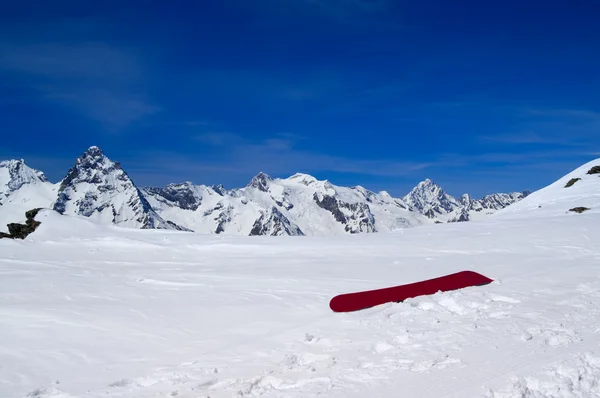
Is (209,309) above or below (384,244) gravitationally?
below

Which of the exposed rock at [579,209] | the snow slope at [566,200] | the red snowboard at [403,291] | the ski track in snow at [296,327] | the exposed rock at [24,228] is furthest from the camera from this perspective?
the snow slope at [566,200]

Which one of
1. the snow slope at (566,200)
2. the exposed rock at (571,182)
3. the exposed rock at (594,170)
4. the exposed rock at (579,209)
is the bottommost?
the exposed rock at (579,209)

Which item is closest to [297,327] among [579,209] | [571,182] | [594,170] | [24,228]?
[24,228]

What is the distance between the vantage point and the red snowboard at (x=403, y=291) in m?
8.78

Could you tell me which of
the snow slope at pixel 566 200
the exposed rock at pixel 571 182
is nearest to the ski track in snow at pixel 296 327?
the snow slope at pixel 566 200

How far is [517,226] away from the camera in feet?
61.6

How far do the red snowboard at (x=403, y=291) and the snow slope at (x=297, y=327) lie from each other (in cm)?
31

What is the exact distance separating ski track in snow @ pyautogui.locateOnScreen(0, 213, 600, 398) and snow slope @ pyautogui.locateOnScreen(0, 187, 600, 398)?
31 mm

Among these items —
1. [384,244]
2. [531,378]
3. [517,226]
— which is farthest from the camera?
[517,226]

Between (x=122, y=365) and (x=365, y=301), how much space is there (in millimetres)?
4725

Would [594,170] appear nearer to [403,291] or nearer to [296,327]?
[403,291]

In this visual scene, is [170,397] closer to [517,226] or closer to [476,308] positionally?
[476,308]

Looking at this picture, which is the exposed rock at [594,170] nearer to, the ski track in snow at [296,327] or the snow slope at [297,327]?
the snow slope at [297,327]

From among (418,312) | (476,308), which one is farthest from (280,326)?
(476,308)
